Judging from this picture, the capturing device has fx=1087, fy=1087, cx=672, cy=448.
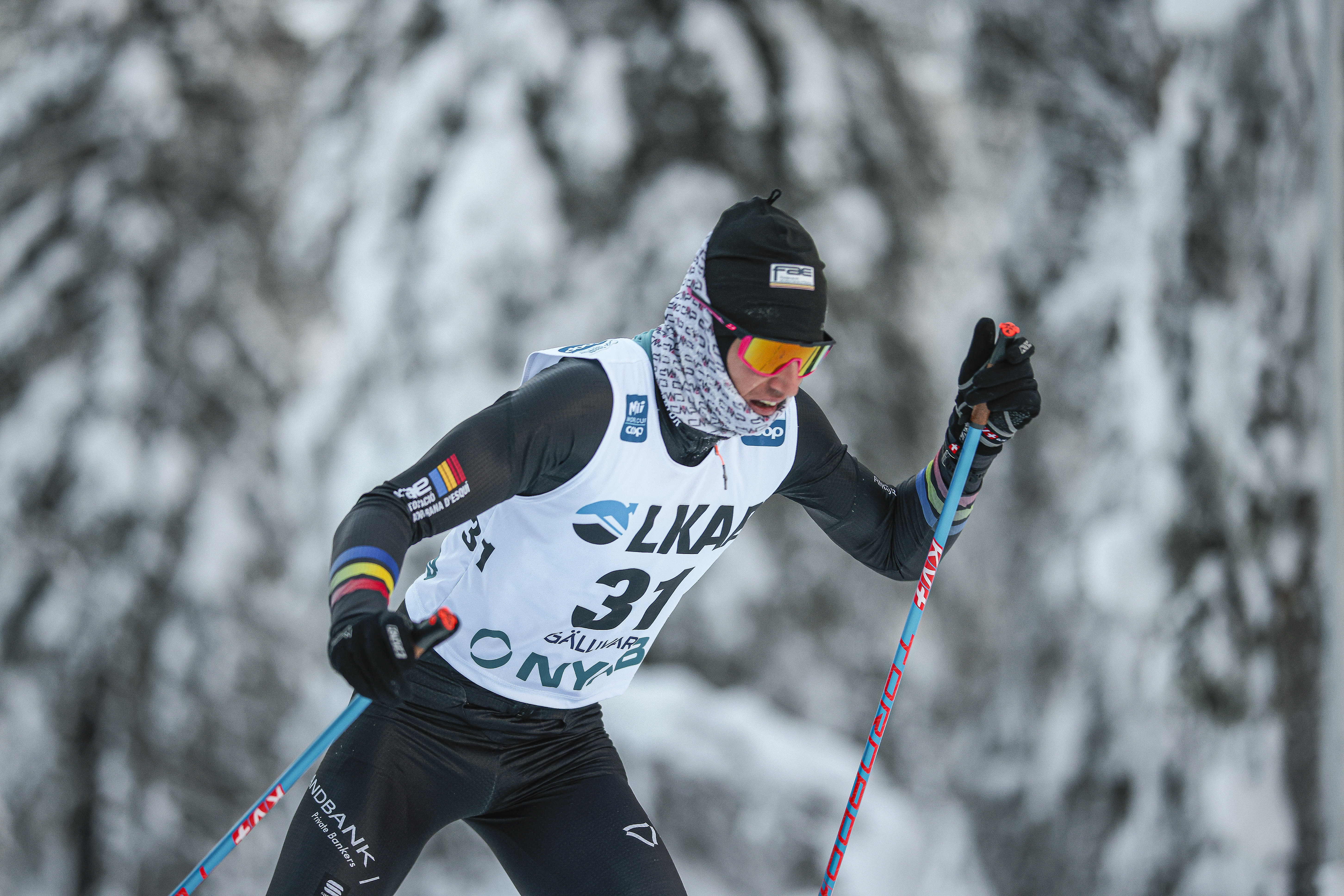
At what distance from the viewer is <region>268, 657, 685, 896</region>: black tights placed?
204 centimetres

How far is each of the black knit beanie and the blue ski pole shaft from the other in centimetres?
55

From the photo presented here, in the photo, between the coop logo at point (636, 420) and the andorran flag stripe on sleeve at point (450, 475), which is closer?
the andorran flag stripe on sleeve at point (450, 475)

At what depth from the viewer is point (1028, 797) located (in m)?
5.58

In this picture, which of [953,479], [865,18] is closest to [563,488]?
[953,479]

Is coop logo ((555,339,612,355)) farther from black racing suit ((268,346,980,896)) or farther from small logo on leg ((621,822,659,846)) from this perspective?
small logo on leg ((621,822,659,846))

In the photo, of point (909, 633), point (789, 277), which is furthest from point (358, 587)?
point (909, 633)

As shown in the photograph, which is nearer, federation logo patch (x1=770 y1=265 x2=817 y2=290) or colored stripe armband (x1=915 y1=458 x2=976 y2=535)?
federation logo patch (x1=770 y1=265 x2=817 y2=290)

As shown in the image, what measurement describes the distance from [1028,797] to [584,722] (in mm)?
3933

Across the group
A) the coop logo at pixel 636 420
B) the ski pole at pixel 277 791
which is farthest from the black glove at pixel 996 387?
the ski pole at pixel 277 791

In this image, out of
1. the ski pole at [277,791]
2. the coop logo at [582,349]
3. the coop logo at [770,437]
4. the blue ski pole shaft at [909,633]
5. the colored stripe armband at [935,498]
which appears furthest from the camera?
the colored stripe armband at [935,498]

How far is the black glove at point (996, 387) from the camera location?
233 cm

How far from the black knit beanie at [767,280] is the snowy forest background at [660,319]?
12.7 feet

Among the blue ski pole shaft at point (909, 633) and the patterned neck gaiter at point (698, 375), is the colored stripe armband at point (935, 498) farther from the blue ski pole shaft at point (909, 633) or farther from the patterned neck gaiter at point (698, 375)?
the patterned neck gaiter at point (698, 375)

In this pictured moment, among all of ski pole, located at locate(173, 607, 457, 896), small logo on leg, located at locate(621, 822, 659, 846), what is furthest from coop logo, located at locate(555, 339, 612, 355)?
small logo on leg, located at locate(621, 822, 659, 846)
